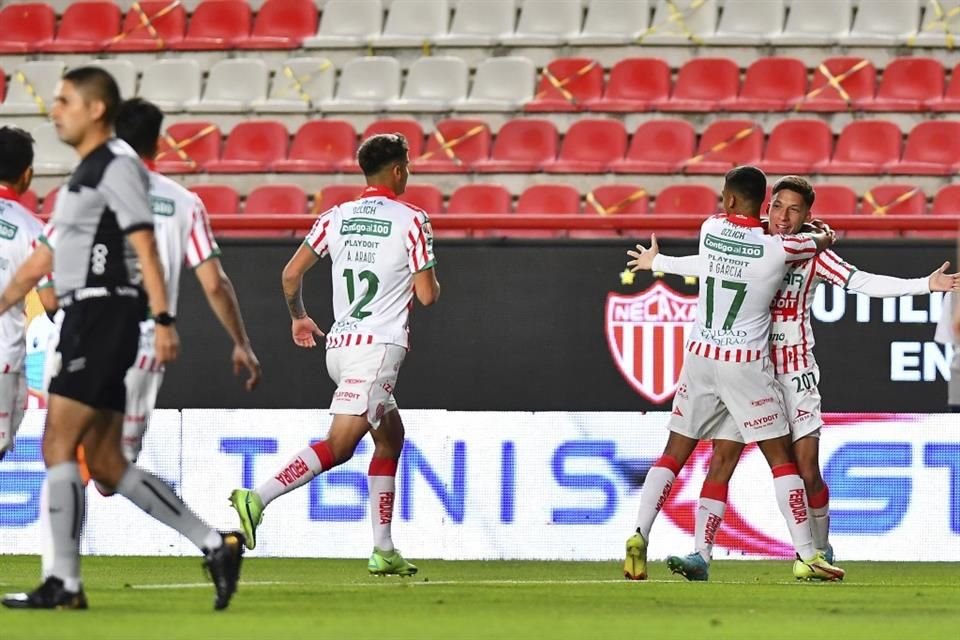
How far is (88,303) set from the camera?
6371 mm

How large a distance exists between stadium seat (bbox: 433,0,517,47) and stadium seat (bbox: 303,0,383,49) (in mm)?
764

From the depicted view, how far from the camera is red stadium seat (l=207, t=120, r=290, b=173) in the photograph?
1666 centimetres

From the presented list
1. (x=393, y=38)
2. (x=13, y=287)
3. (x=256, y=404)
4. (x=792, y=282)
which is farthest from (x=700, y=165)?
(x=13, y=287)

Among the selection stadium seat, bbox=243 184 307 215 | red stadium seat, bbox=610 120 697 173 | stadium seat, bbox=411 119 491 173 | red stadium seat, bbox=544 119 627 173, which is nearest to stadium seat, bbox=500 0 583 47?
stadium seat, bbox=411 119 491 173

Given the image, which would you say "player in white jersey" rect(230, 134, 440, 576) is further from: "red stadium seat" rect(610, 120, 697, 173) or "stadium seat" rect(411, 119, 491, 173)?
"stadium seat" rect(411, 119, 491, 173)

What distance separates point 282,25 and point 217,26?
73 cm

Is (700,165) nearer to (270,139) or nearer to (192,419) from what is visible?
(270,139)

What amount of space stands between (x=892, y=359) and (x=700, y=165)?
14.1 feet

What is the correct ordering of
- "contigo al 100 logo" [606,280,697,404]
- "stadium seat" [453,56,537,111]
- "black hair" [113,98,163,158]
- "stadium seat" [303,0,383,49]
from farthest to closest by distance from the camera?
"stadium seat" [303,0,383,49] < "stadium seat" [453,56,537,111] < "contigo al 100 logo" [606,280,697,404] < "black hair" [113,98,163,158]

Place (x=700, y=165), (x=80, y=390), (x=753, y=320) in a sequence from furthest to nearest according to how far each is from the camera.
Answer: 1. (x=700, y=165)
2. (x=753, y=320)
3. (x=80, y=390)

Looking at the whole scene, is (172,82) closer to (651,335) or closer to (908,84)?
(908,84)

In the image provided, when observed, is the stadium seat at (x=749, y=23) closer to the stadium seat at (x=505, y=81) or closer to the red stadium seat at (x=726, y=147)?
the red stadium seat at (x=726, y=147)

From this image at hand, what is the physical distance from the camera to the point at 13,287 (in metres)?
7.24

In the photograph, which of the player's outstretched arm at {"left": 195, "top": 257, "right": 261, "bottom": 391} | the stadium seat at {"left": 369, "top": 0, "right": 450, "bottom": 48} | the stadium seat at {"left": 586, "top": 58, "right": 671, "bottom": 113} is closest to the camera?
the player's outstretched arm at {"left": 195, "top": 257, "right": 261, "bottom": 391}
